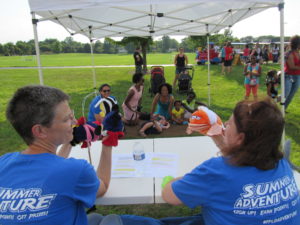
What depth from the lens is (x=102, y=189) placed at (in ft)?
5.11

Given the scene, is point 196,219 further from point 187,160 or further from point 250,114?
point 250,114

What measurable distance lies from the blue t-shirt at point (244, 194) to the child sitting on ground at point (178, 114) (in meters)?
4.51

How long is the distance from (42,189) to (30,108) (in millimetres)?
397

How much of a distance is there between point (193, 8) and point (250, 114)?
4319 mm

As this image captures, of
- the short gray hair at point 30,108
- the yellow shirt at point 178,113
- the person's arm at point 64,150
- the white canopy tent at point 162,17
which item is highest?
the white canopy tent at point 162,17

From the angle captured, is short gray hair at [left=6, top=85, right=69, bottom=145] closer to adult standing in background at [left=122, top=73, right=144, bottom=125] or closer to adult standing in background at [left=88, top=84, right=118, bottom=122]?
adult standing in background at [left=88, top=84, right=118, bottom=122]

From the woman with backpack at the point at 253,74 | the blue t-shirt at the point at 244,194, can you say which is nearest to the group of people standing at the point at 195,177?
the blue t-shirt at the point at 244,194

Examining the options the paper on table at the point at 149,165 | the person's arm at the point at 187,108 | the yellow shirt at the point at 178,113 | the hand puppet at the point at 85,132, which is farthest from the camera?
the person's arm at the point at 187,108

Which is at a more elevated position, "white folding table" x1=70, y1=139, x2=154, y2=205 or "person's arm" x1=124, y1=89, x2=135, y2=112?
"person's arm" x1=124, y1=89, x2=135, y2=112

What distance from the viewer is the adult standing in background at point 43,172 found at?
114 centimetres

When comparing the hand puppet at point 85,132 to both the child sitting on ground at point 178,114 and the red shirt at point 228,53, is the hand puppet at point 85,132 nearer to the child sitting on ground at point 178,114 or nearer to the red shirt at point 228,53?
the child sitting on ground at point 178,114

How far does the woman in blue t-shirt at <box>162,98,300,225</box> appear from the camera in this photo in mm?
1128

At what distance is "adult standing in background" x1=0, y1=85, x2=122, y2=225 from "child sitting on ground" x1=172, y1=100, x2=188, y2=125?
4448 millimetres

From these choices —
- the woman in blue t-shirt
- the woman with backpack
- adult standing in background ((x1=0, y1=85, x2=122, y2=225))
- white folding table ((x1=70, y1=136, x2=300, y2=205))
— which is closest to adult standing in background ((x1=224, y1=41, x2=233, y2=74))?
the woman with backpack
